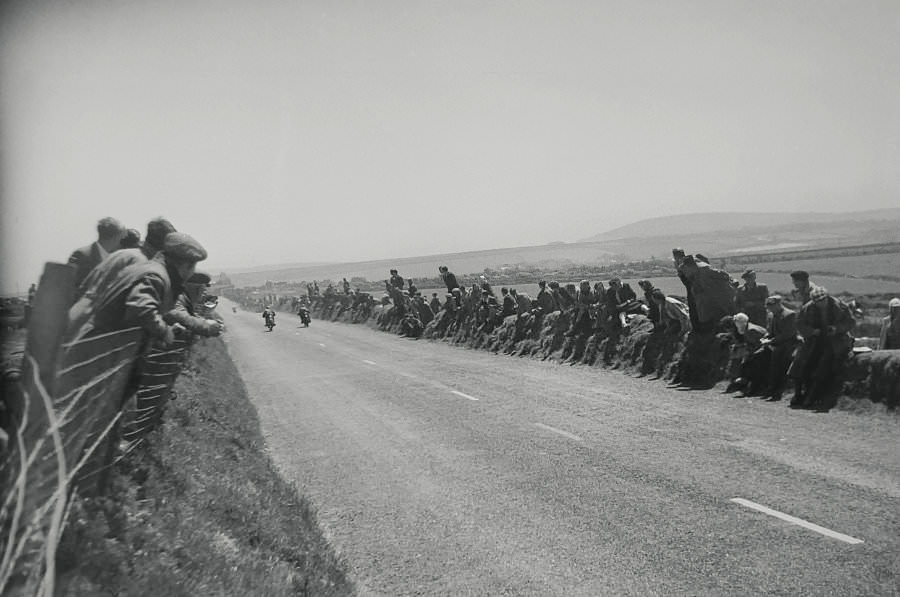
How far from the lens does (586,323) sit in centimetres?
1978

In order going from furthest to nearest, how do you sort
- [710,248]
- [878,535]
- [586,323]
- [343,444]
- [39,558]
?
[710,248], [586,323], [343,444], [878,535], [39,558]

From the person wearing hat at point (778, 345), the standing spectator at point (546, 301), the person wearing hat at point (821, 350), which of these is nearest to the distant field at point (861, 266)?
the standing spectator at point (546, 301)

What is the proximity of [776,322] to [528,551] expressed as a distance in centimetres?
842

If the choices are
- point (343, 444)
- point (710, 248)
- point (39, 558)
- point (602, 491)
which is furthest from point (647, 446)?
point (710, 248)

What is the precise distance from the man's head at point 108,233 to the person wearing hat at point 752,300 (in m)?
12.0

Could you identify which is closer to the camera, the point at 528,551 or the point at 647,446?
the point at 528,551

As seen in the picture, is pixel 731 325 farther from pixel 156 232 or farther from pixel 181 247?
pixel 181 247

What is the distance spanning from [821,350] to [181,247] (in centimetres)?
1020

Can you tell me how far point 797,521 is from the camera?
598 cm

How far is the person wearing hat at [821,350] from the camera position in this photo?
36.0ft

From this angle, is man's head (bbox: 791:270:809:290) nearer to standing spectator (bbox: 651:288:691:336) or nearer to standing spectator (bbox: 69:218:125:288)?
standing spectator (bbox: 651:288:691:336)

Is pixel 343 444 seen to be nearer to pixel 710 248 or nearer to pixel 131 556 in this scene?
pixel 131 556

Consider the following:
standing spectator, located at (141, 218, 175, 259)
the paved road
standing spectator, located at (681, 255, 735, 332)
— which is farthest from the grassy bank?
standing spectator, located at (681, 255, 735, 332)

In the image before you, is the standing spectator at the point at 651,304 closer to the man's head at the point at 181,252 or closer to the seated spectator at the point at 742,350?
the seated spectator at the point at 742,350
